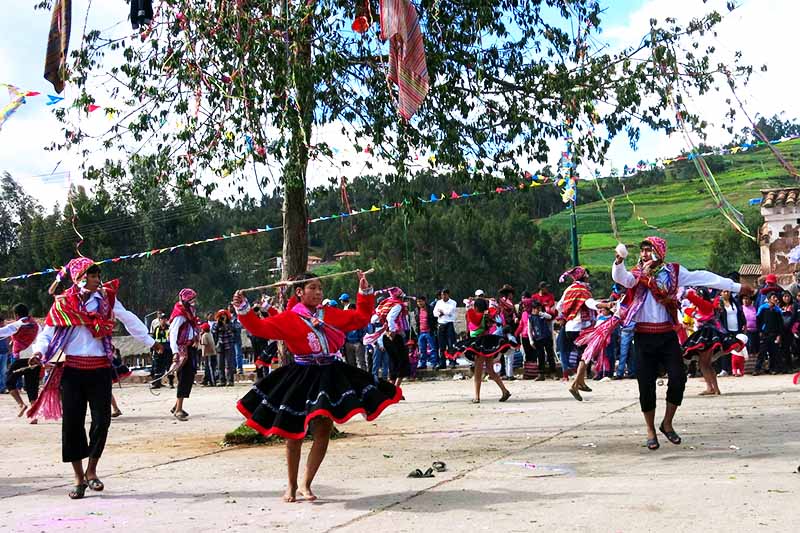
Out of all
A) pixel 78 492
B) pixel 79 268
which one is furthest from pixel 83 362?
pixel 78 492

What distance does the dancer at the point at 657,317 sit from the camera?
9211 mm

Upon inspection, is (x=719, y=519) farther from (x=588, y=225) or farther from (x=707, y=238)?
(x=707, y=238)

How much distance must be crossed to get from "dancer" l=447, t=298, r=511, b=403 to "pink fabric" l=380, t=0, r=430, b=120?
19.3ft

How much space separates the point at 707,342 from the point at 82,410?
9.08m

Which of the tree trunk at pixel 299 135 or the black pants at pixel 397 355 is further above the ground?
the tree trunk at pixel 299 135

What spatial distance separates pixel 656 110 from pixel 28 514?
752 centimetres

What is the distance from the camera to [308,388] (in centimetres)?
729

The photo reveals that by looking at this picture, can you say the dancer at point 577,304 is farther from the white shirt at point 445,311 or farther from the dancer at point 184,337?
the dancer at point 184,337

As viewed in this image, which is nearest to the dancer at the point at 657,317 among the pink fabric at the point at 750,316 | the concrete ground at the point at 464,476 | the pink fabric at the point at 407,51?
the concrete ground at the point at 464,476

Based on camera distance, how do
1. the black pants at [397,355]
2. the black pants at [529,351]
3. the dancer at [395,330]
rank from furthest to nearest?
the black pants at [529,351], the dancer at [395,330], the black pants at [397,355]

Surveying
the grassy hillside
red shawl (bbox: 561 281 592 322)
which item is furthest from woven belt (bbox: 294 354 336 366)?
the grassy hillside

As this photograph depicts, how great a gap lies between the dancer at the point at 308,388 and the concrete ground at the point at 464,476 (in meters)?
0.47

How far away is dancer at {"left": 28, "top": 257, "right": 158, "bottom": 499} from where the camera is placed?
26.6 feet

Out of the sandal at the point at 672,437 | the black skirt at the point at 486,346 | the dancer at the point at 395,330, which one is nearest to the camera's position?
the sandal at the point at 672,437
